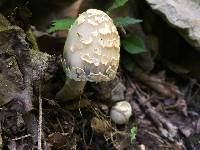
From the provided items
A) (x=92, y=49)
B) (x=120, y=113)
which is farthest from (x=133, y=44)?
(x=92, y=49)

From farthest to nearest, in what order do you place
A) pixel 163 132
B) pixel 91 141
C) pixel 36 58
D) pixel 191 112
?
pixel 191 112
pixel 163 132
pixel 91 141
pixel 36 58

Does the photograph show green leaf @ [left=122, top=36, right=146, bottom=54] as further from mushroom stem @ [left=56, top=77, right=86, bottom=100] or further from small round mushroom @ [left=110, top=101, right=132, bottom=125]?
mushroom stem @ [left=56, top=77, right=86, bottom=100]

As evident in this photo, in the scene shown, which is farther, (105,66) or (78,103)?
(78,103)

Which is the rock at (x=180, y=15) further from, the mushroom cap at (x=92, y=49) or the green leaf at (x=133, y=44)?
the mushroom cap at (x=92, y=49)

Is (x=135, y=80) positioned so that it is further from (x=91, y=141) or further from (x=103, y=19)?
(x=103, y=19)

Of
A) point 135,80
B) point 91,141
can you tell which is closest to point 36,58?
point 91,141

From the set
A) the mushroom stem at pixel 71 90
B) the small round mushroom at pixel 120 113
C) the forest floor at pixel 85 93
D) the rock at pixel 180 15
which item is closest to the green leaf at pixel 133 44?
the forest floor at pixel 85 93

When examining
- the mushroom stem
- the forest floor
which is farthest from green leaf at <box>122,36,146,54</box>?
the mushroom stem
